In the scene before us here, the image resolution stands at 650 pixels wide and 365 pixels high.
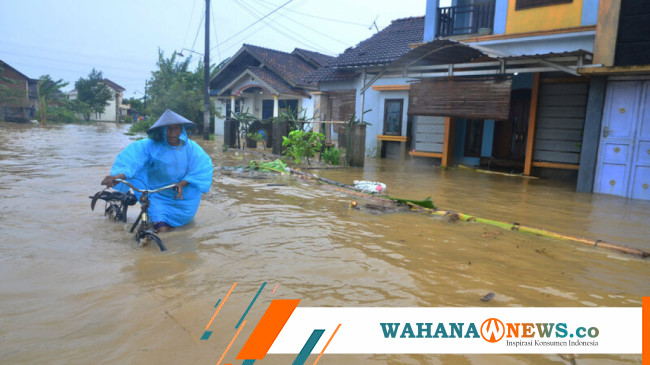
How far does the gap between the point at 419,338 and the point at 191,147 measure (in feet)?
11.9

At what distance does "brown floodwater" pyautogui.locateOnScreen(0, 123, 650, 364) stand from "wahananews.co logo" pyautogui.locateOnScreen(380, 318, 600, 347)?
108 millimetres

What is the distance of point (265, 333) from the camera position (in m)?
2.58

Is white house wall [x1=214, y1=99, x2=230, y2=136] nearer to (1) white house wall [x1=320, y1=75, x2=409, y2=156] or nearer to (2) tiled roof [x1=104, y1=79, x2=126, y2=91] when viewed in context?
(1) white house wall [x1=320, y1=75, x2=409, y2=156]

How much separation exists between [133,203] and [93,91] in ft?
178

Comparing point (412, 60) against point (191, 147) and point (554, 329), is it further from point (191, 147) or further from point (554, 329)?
point (554, 329)

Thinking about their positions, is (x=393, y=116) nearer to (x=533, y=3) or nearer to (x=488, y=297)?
(x=533, y=3)

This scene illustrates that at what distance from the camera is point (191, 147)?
5191mm

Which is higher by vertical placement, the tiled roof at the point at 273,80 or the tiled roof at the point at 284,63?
the tiled roof at the point at 284,63

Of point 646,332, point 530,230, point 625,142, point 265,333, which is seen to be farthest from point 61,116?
point 646,332

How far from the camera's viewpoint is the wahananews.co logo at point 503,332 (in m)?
2.50

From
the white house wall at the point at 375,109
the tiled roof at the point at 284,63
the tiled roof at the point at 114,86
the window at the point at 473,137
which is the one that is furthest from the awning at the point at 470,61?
the tiled roof at the point at 114,86

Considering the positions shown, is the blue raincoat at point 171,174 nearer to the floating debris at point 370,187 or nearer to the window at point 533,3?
the floating debris at point 370,187

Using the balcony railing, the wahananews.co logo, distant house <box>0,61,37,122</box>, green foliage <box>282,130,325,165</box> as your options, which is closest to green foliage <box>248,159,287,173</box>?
green foliage <box>282,130,325,165</box>

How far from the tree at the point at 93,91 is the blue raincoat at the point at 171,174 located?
52.9 meters
